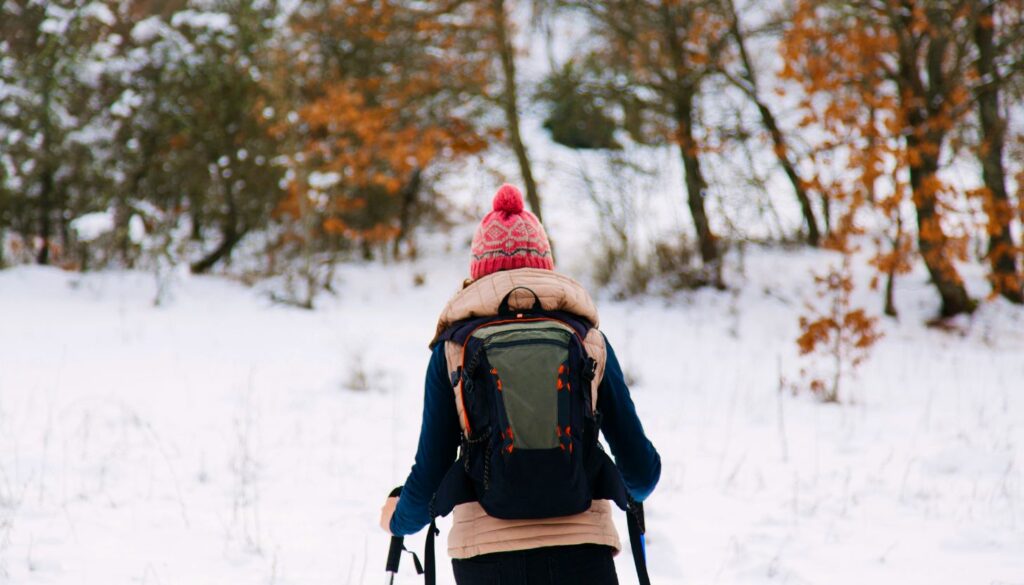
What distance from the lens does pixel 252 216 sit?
11.4 meters

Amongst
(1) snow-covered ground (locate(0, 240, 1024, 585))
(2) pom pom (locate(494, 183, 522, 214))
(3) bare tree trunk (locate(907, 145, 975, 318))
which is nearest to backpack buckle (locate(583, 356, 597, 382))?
(2) pom pom (locate(494, 183, 522, 214))

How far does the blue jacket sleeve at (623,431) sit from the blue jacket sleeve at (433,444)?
37 centimetres

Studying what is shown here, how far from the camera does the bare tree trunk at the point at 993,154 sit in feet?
30.5

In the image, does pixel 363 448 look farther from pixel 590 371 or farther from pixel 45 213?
pixel 45 213

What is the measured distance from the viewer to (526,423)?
160 centimetres

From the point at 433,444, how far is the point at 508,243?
52 centimetres

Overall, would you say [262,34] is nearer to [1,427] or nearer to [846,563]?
[1,427]

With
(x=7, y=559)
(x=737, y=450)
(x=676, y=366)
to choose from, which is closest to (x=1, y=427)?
(x=7, y=559)

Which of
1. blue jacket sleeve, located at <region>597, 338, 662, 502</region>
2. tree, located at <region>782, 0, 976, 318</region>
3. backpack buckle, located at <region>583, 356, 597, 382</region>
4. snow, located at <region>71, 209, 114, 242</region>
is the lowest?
blue jacket sleeve, located at <region>597, 338, 662, 502</region>

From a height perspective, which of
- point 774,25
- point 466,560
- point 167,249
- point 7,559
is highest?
point 774,25

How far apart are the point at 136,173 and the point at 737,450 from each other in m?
9.07

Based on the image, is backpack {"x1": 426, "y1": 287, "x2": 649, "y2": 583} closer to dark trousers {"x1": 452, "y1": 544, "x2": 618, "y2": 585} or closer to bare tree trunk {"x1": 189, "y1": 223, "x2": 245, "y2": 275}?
dark trousers {"x1": 452, "y1": 544, "x2": 618, "y2": 585}

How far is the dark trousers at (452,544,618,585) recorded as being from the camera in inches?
65.1

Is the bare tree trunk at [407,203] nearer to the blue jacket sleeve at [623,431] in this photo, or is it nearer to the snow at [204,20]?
the snow at [204,20]
